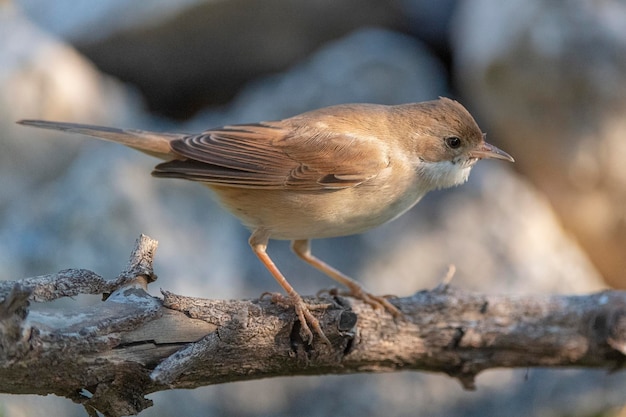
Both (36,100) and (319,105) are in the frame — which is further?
(319,105)

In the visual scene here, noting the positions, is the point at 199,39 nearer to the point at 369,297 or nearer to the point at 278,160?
the point at 278,160

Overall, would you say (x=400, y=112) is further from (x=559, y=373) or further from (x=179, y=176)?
(x=559, y=373)

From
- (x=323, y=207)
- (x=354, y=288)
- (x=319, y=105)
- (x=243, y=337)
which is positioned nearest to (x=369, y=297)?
(x=354, y=288)

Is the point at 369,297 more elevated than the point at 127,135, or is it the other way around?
the point at 127,135

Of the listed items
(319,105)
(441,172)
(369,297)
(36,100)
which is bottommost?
(369,297)

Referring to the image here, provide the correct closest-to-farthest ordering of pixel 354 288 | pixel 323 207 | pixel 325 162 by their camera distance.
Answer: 1. pixel 323 207
2. pixel 325 162
3. pixel 354 288

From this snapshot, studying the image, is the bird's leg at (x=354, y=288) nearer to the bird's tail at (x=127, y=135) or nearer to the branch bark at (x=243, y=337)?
the branch bark at (x=243, y=337)

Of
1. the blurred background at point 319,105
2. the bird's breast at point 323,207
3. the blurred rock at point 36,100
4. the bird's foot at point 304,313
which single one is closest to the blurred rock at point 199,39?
the blurred background at point 319,105

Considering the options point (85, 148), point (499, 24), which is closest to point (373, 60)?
point (499, 24)
